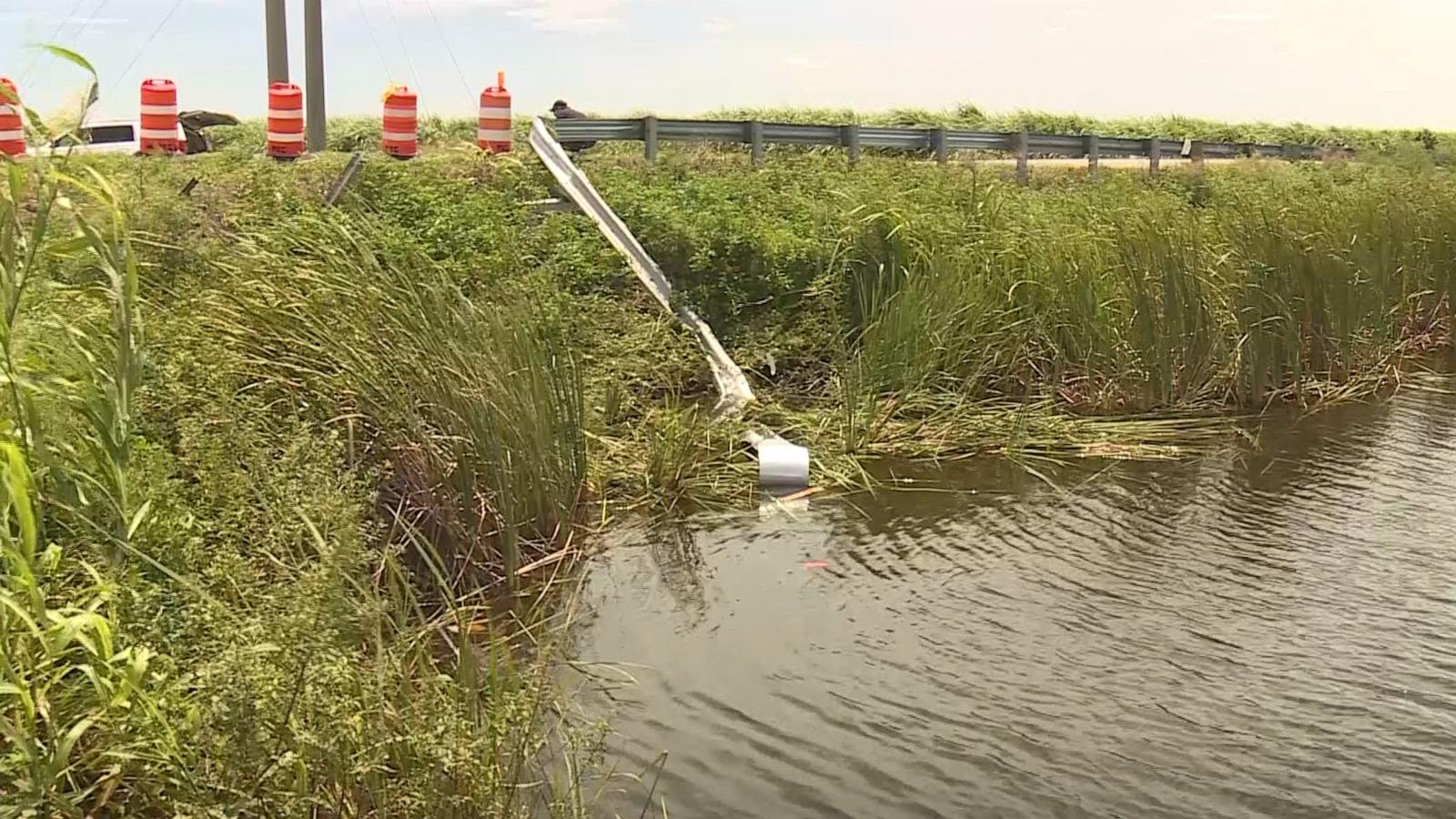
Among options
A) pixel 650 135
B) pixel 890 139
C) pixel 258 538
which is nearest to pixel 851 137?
pixel 890 139

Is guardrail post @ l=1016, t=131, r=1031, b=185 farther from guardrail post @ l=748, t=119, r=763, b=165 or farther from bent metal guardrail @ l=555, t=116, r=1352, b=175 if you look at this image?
guardrail post @ l=748, t=119, r=763, b=165

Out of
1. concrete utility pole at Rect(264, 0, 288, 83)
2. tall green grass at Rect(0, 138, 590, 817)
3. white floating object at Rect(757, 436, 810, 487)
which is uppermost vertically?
concrete utility pole at Rect(264, 0, 288, 83)

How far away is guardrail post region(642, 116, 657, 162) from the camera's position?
12.4 meters

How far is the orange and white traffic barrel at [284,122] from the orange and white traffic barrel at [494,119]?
151cm

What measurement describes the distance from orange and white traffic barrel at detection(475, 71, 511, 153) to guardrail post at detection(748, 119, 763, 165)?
2.93 meters

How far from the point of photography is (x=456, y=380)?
504 cm

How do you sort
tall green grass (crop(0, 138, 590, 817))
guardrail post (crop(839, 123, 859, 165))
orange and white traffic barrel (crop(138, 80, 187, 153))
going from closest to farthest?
1. tall green grass (crop(0, 138, 590, 817))
2. orange and white traffic barrel (crop(138, 80, 187, 153))
3. guardrail post (crop(839, 123, 859, 165))

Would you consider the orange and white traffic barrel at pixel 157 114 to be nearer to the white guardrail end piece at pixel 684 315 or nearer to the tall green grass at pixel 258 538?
the white guardrail end piece at pixel 684 315

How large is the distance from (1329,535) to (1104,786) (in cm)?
282

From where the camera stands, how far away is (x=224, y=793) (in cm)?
282

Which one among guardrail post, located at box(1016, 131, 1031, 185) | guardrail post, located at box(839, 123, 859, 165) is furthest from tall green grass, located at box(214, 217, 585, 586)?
guardrail post, located at box(1016, 131, 1031, 185)

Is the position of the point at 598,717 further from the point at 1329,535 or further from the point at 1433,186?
the point at 1433,186

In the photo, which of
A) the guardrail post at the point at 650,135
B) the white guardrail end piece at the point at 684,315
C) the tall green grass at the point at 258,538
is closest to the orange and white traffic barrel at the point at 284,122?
the white guardrail end piece at the point at 684,315

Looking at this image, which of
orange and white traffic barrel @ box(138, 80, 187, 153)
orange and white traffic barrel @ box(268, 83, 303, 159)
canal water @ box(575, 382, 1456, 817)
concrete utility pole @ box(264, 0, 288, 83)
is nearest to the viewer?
canal water @ box(575, 382, 1456, 817)
